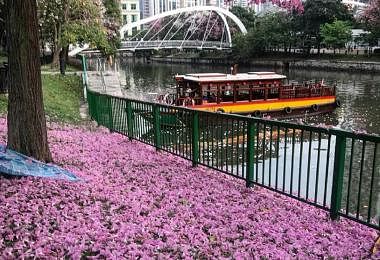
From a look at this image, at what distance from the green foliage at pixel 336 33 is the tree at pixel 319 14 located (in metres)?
3.06

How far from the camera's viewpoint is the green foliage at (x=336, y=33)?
175 feet

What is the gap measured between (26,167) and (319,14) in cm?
5778

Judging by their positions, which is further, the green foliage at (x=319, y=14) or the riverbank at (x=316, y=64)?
the green foliage at (x=319, y=14)

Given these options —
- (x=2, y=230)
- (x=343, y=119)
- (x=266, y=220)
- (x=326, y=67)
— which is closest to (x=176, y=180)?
(x=266, y=220)

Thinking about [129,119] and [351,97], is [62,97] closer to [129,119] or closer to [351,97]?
[129,119]

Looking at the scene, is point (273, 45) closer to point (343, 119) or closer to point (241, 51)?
point (241, 51)

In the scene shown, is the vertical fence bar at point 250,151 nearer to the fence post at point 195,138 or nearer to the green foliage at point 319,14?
the fence post at point 195,138

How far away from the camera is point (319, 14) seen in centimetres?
5734

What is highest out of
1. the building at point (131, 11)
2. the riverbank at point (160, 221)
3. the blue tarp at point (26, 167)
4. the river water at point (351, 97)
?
the building at point (131, 11)

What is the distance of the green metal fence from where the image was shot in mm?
5098

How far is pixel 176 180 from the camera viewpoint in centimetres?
668

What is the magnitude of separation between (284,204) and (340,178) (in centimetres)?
99

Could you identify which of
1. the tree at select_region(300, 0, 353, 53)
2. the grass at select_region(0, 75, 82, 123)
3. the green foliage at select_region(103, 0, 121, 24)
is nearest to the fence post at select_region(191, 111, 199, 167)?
the grass at select_region(0, 75, 82, 123)

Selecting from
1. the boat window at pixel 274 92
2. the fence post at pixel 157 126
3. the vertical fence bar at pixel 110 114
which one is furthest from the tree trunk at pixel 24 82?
the boat window at pixel 274 92
